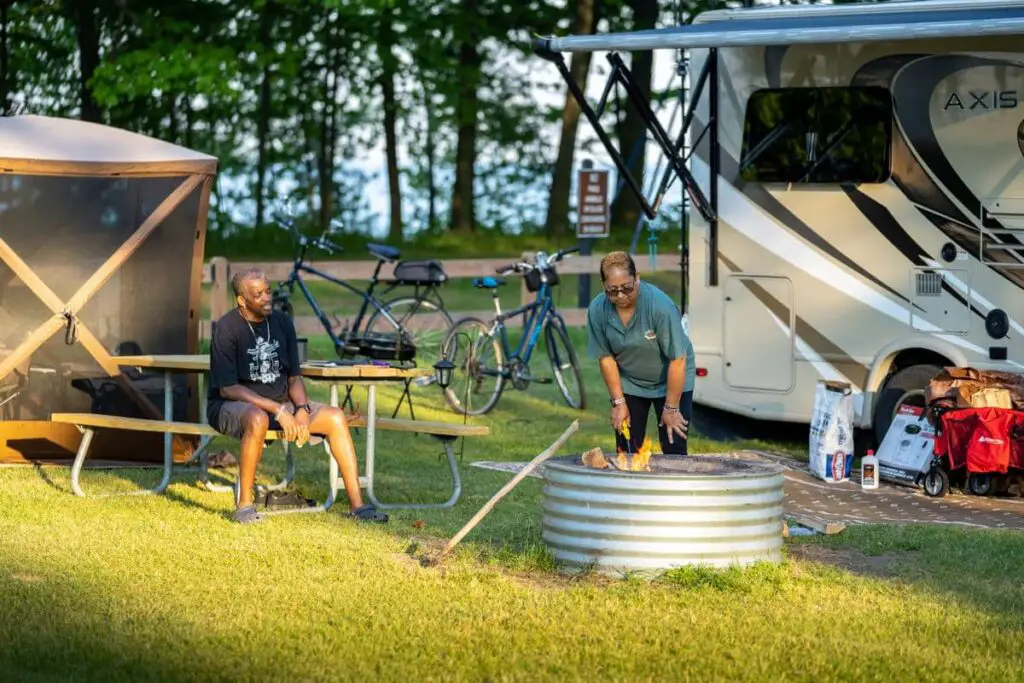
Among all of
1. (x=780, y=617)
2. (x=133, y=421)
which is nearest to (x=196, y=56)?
(x=133, y=421)

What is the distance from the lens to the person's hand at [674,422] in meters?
8.25

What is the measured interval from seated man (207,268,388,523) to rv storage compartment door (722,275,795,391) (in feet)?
12.1

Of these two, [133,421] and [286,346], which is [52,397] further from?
[286,346]

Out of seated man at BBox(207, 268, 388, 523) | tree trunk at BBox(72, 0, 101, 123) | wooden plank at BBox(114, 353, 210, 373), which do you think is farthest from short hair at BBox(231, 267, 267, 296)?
tree trunk at BBox(72, 0, 101, 123)

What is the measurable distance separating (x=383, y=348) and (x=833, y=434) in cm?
381

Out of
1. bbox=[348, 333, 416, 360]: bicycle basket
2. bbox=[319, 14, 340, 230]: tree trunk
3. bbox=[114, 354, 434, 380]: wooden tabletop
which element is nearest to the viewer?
bbox=[114, 354, 434, 380]: wooden tabletop

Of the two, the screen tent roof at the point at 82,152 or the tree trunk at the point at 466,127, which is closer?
the screen tent roof at the point at 82,152

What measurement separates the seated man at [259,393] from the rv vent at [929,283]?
4.18m

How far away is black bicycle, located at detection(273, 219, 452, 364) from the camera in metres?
13.1

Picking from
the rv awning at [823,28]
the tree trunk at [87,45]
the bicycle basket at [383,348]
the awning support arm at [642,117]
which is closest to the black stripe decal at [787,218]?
the awning support arm at [642,117]

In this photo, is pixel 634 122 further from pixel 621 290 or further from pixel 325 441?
pixel 621 290

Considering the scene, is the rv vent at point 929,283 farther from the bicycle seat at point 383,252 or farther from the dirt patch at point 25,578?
the dirt patch at point 25,578

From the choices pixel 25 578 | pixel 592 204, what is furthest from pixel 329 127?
pixel 25 578

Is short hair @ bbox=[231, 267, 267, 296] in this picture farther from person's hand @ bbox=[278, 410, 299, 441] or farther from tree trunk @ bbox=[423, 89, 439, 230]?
tree trunk @ bbox=[423, 89, 439, 230]
